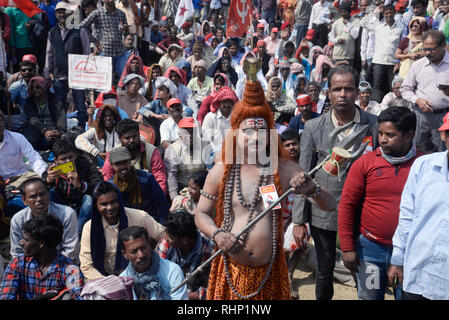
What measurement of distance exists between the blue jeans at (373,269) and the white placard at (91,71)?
6010 millimetres

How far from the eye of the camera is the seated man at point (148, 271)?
150 inches

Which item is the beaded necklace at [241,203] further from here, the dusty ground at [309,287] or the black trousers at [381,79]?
the black trousers at [381,79]

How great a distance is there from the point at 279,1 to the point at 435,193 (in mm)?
15624

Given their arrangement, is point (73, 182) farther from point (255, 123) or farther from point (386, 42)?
point (386, 42)

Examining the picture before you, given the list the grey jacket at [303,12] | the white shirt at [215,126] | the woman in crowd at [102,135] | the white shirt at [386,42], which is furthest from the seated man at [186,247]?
the grey jacket at [303,12]

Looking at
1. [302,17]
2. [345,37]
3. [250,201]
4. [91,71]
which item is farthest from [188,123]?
[302,17]

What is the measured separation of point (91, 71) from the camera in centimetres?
866

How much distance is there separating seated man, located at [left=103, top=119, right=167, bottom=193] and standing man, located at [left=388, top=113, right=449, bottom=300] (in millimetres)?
3651

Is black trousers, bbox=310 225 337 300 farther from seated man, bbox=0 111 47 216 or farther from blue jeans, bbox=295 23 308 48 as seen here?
blue jeans, bbox=295 23 308 48

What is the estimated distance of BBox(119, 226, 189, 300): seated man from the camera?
12.5 ft

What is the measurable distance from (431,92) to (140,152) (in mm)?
3480

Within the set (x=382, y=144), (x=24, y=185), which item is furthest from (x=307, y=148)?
(x=24, y=185)

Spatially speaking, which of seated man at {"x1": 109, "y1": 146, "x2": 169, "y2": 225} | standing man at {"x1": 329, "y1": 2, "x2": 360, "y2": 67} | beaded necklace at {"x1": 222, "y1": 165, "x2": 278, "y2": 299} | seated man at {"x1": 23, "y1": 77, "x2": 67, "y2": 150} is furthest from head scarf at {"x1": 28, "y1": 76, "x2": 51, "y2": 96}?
standing man at {"x1": 329, "y1": 2, "x2": 360, "y2": 67}

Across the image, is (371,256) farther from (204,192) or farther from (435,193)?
(204,192)
